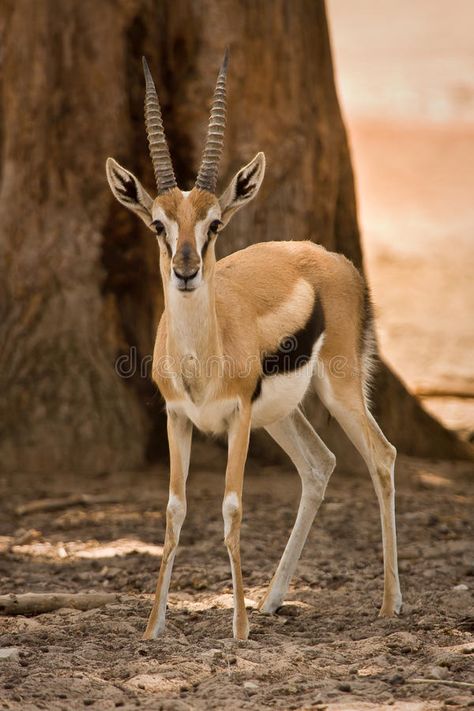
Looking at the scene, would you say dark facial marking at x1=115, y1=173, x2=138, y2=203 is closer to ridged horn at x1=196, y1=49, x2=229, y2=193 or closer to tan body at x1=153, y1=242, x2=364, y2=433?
ridged horn at x1=196, y1=49, x2=229, y2=193

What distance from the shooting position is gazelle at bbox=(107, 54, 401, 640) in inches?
238

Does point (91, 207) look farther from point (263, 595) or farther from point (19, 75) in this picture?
point (263, 595)

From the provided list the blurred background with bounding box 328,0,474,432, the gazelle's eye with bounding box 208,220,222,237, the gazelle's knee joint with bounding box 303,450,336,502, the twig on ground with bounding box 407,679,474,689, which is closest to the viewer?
the twig on ground with bounding box 407,679,474,689

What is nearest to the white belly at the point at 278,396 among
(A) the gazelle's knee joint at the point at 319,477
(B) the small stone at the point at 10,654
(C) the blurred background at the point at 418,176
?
(A) the gazelle's knee joint at the point at 319,477

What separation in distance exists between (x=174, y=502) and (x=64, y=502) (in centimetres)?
319

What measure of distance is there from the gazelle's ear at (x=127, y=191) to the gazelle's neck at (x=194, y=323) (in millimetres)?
511

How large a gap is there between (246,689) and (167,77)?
656 cm

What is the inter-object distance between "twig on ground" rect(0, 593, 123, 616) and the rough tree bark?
3.53 meters

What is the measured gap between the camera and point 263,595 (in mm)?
6934

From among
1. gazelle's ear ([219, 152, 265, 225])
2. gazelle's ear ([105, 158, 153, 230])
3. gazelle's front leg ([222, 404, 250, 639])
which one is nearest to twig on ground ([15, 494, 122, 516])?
gazelle's front leg ([222, 404, 250, 639])

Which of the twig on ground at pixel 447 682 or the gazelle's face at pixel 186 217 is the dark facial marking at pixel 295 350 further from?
the twig on ground at pixel 447 682

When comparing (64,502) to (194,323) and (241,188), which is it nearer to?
(194,323)

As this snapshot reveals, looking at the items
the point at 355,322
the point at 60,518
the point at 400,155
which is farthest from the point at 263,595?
the point at 400,155

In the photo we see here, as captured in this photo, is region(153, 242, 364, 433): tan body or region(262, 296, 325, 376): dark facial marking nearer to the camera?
region(153, 242, 364, 433): tan body
